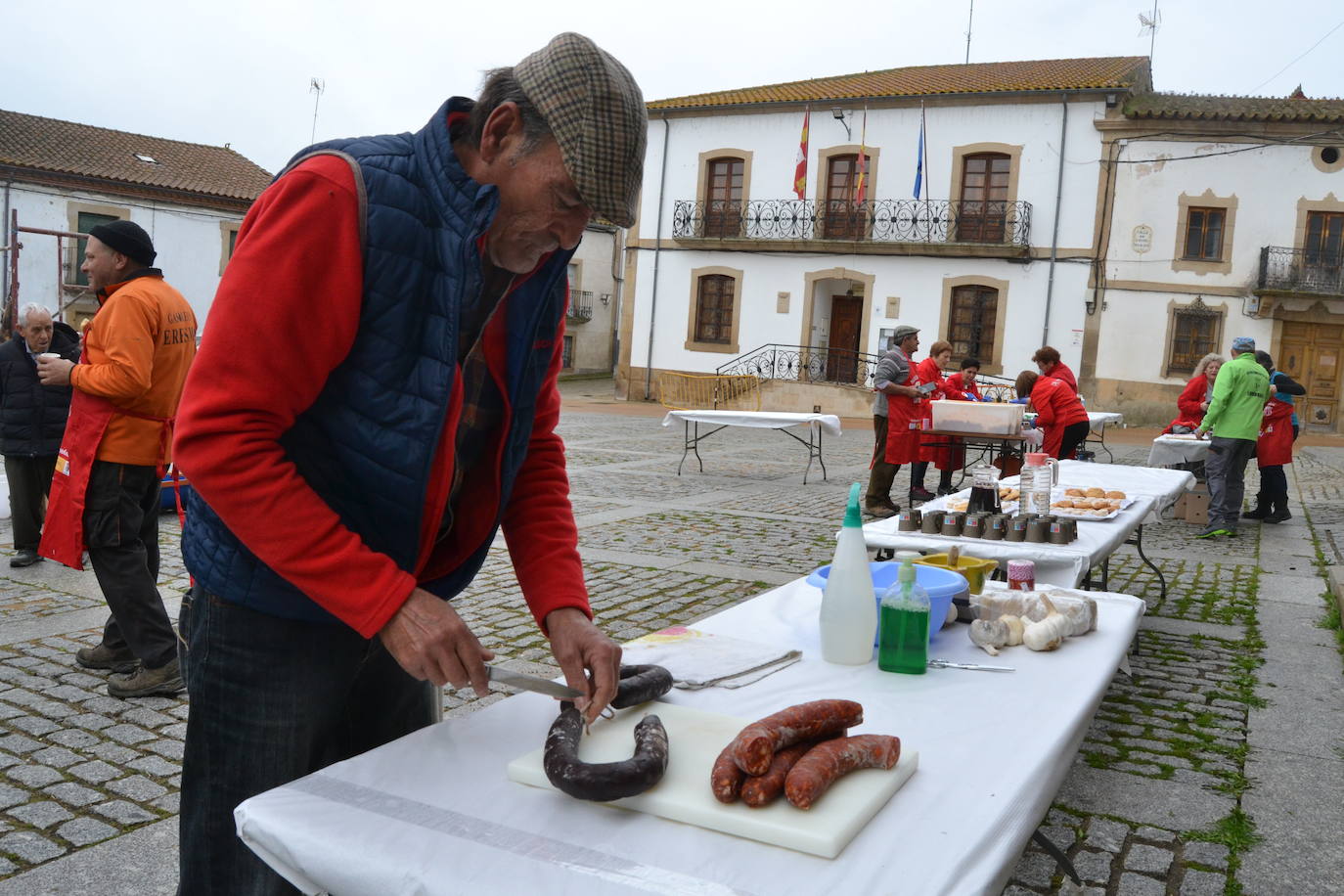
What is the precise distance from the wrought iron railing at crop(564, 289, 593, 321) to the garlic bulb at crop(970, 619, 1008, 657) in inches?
1498

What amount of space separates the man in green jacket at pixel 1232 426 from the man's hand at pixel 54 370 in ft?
29.0

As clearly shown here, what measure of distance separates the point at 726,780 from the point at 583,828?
195 millimetres

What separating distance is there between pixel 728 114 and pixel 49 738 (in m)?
27.2

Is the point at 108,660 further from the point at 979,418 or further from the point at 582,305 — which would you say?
the point at 582,305

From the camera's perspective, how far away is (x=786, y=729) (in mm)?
1535

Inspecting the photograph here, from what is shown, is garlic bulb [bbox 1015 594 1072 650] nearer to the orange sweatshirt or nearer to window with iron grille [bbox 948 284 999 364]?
the orange sweatshirt

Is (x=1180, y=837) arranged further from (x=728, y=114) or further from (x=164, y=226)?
(x=164, y=226)

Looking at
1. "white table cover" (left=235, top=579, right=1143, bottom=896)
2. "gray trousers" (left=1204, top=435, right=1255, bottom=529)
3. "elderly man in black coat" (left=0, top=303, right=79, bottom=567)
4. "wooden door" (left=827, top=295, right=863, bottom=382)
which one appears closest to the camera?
"white table cover" (left=235, top=579, right=1143, bottom=896)

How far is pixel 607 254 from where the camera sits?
140 ft

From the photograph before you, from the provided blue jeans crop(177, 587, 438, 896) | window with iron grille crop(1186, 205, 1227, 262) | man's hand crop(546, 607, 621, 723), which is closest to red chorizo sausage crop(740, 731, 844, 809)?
man's hand crop(546, 607, 621, 723)

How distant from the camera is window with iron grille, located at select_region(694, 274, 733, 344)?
97.2 feet

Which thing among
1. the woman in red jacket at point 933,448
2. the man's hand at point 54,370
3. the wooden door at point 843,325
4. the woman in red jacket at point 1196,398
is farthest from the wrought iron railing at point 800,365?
the man's hand at point 54,370

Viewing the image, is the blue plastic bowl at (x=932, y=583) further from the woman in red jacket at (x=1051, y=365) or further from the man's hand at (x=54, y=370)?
the woman in red jacket at (x=1051, y=365)

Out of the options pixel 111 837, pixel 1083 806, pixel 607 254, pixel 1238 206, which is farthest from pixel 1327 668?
pixel 607 254
